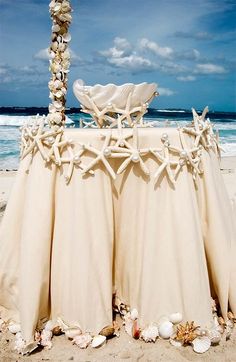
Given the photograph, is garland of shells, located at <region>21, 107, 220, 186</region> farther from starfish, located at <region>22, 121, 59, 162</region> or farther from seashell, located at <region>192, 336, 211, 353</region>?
seashell, located at <region>192, 336, 211, 353</region>

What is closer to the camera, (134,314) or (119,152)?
(119,152)

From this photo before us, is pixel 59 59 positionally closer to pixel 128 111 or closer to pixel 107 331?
pixel 128 111

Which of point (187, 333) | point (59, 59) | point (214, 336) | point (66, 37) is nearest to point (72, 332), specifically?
point (187, 333)

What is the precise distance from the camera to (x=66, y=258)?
2865 millimetres

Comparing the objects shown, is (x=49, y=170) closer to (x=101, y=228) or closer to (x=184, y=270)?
(x=101, y=228)

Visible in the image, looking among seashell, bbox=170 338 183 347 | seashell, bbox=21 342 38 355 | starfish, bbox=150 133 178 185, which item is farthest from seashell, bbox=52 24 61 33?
seashell, bbox=170 338 183 347

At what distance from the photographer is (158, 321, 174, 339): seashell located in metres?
2.82

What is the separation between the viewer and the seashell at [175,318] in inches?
111

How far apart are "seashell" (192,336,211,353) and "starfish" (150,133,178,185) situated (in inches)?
43.5

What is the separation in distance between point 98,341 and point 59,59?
2.01 meters

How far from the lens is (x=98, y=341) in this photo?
2.80 m

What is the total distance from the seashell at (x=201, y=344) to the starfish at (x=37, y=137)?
1.64 metres

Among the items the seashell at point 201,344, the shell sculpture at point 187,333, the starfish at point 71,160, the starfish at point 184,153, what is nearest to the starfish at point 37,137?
the starfish at point 71,160

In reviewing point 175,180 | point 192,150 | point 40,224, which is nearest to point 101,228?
point 40,224
